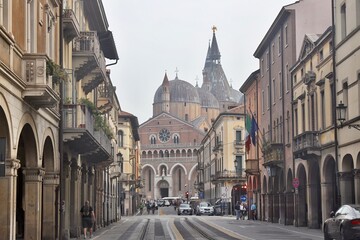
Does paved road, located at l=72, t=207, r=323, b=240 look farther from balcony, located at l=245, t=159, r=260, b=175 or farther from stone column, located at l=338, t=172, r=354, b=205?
balcony, located at l=245, t=159, r=260, b=175

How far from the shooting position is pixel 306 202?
46906mm

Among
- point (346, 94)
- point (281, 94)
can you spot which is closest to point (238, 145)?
point (281, 94)

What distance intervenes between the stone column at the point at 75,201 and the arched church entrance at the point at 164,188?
461ft

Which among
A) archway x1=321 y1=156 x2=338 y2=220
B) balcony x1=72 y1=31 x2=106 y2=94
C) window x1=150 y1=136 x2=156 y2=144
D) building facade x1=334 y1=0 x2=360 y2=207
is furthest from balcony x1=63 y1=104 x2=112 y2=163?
window x1=150 y1=136 x2=156 y2=144

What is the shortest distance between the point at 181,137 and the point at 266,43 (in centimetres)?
11824

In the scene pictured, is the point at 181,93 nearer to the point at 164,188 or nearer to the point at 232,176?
the point at 164,188

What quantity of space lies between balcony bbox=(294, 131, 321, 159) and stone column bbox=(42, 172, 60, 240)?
1833 centimetres

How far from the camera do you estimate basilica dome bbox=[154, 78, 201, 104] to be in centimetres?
19562

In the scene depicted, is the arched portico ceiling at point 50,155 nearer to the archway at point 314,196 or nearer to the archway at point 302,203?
the archway at point 314,196

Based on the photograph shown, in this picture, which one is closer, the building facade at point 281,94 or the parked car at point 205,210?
the building facade at point 281,94

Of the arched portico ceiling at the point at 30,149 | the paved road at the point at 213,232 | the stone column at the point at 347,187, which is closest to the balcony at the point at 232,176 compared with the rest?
the paved road at the point at 213,232

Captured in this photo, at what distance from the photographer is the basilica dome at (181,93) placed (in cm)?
19562

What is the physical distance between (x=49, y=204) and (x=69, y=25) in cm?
669

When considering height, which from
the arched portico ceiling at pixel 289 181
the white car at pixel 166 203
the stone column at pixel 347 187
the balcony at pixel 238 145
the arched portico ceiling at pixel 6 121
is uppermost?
the balcony at pixel 238 145
